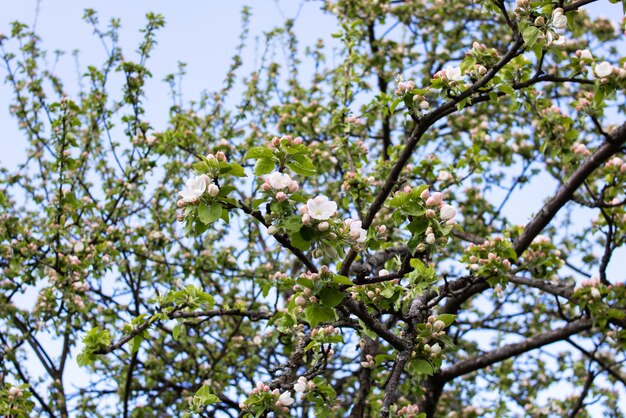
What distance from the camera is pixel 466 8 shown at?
8398mm

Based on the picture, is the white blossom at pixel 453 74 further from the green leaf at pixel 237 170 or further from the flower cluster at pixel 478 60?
the green leaf at pixel 237 170

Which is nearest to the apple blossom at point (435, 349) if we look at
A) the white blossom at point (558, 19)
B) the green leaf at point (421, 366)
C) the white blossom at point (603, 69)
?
the green leaf at point (421, 366)

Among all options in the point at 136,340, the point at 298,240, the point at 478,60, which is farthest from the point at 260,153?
the point at 136,340

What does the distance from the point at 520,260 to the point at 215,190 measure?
3.38 m

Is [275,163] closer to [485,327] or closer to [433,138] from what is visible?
[485,327]

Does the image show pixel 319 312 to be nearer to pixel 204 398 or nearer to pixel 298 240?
pixel 298 240

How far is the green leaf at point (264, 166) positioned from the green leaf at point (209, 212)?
242 millimetres

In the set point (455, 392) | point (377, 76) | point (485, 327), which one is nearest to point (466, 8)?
point (377, 76)

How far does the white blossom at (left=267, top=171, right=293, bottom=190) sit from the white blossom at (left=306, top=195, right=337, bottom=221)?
12 cm

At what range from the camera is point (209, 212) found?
7.79 ft

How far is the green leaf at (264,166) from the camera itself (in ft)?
8.39

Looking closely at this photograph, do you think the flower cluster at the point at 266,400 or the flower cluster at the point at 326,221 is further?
the flower cluster at the point at 266,400

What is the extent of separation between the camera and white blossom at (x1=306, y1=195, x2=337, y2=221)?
7.63 feet

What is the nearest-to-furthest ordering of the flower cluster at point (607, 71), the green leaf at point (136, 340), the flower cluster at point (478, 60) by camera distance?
the flower cluster at point (478, 60), the green leaf at point (136, 340), the flower cluster at point (607, 71)
